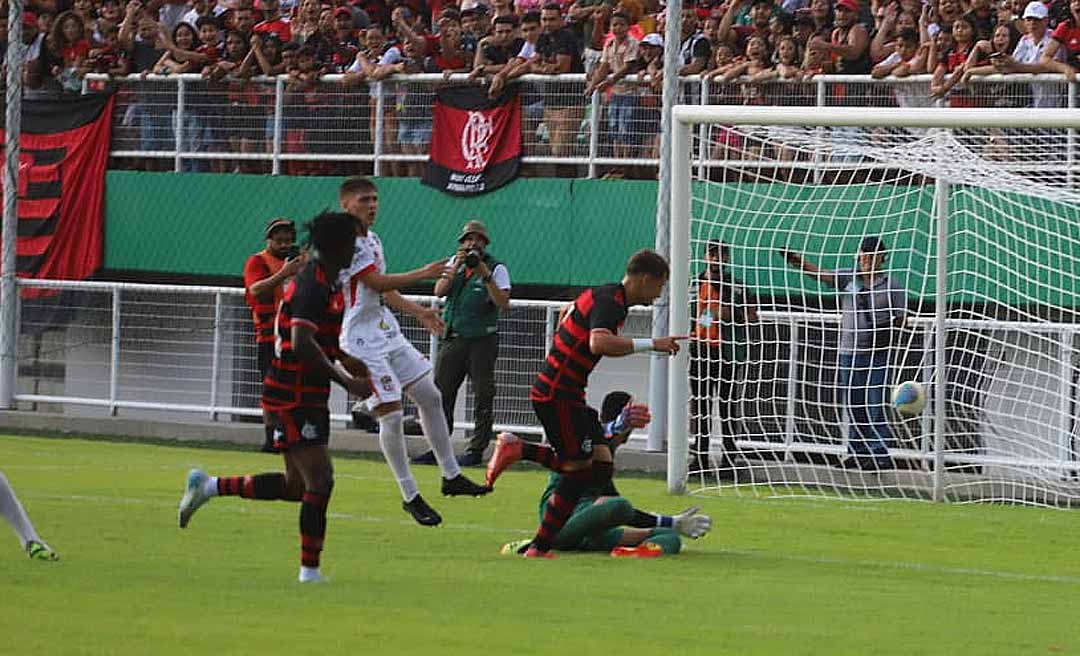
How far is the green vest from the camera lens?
1973cm

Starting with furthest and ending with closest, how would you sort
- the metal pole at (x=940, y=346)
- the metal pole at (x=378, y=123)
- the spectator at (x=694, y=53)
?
the metal pole at (x=378, y=123) → the spectator at (x=694, y=53) → the metal pole at (x=940, y=346)

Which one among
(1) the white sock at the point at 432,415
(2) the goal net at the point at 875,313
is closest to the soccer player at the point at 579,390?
(1) the white sock at the point at 432,415

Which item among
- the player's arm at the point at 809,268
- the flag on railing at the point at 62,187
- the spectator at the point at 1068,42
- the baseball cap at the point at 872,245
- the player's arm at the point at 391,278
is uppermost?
the spectator at the point at 1068,42

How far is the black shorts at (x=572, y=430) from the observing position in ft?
38.5

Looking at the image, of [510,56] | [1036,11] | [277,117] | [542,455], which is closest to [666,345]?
[542,455]

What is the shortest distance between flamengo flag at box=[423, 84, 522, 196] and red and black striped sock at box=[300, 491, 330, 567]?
36.2 ft

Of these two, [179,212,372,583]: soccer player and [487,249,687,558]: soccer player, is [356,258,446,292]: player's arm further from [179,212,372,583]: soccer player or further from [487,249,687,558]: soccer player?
[179,212,372,583]: soccer player

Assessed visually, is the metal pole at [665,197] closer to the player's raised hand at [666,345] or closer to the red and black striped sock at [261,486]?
the player's raised hand at [666,345]

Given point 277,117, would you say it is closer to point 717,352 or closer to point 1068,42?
point 717,352

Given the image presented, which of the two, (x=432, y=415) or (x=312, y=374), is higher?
(x=312, y=374)

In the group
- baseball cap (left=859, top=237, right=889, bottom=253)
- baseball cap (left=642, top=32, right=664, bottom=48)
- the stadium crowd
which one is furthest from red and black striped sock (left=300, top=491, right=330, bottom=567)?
baseball cap (left=642, top=32, right=664, bottom=48)

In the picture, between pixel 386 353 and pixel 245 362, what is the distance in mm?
8899

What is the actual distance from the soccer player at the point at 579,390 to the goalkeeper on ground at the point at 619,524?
0.42 ft

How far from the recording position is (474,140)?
2141 cm
